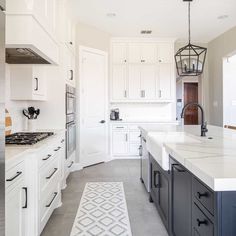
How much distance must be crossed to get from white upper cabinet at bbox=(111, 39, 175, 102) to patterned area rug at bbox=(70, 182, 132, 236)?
2717 mm

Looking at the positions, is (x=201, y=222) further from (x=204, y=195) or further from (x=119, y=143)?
(x=119, y=143)

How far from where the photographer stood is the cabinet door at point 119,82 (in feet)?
18.9

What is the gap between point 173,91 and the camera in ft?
19.2

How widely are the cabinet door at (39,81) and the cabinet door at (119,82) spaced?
2.64 meters

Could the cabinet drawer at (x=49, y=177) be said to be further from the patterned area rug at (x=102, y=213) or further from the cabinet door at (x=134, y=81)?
the cabinet door at (x=134, y=81)

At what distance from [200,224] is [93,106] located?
13.4ft

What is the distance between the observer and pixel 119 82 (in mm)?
5785

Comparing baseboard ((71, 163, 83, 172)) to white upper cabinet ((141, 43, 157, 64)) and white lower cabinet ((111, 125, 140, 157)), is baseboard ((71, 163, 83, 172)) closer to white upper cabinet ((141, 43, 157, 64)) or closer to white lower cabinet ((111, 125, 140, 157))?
white lower cabinet ((111, 125, 140, 157))

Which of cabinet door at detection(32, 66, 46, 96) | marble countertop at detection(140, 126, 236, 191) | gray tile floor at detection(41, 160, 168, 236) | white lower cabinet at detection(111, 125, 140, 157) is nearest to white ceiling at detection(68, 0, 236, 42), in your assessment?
cabinet door at detection(32, 66, 46, 96)

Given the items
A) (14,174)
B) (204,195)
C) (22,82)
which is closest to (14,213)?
(14,174)

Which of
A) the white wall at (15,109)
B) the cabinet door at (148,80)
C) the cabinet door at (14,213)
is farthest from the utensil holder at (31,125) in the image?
the cabinet door at (148,80)

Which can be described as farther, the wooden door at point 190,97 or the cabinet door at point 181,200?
the wooden door at point 190,97

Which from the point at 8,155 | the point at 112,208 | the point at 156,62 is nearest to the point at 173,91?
the point at 156,62

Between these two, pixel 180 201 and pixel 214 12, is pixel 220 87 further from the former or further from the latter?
pixel 180 201
